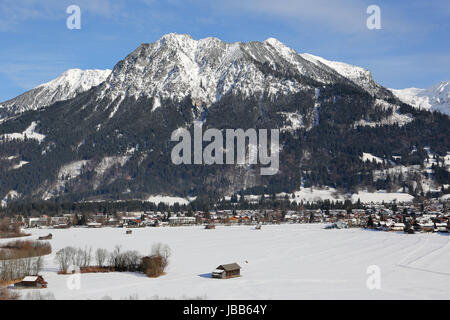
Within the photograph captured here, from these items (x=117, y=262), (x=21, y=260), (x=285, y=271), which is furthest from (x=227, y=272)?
(x=21, y=260)

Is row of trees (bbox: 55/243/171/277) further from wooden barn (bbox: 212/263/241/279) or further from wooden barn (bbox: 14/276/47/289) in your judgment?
wooden barn (bbox: 14/276/47/289)

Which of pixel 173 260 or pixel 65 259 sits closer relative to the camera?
pixel 65 259

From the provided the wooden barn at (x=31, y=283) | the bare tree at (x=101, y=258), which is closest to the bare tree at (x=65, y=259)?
the bare tree at (x=101, y=258)

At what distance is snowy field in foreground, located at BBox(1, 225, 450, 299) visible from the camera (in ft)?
233

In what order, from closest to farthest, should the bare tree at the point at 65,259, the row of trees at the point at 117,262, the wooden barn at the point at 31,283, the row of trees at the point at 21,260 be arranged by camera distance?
the wooden barn at the point at 31,283, the row of trees at the point at 21,260, the row of trees at the point at 117,262, the bare tree at the point at 65,259

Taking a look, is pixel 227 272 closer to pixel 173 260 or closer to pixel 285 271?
pixel 285 271

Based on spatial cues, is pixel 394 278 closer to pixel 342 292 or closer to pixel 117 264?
pixel 342 292

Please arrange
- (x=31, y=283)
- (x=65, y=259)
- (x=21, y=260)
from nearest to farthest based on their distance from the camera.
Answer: (x=31, y=283) < (x=21, y=260) < (x=65, y=259)

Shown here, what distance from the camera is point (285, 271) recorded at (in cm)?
8956

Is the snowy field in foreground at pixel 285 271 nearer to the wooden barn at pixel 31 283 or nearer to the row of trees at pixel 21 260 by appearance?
the wooden barn at pixel 31 283

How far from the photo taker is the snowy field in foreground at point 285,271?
71.1 metres

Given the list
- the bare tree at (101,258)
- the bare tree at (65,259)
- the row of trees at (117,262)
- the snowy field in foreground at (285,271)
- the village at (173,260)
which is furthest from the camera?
the bare tree at (101,258)

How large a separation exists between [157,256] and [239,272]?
1426 centimetres
